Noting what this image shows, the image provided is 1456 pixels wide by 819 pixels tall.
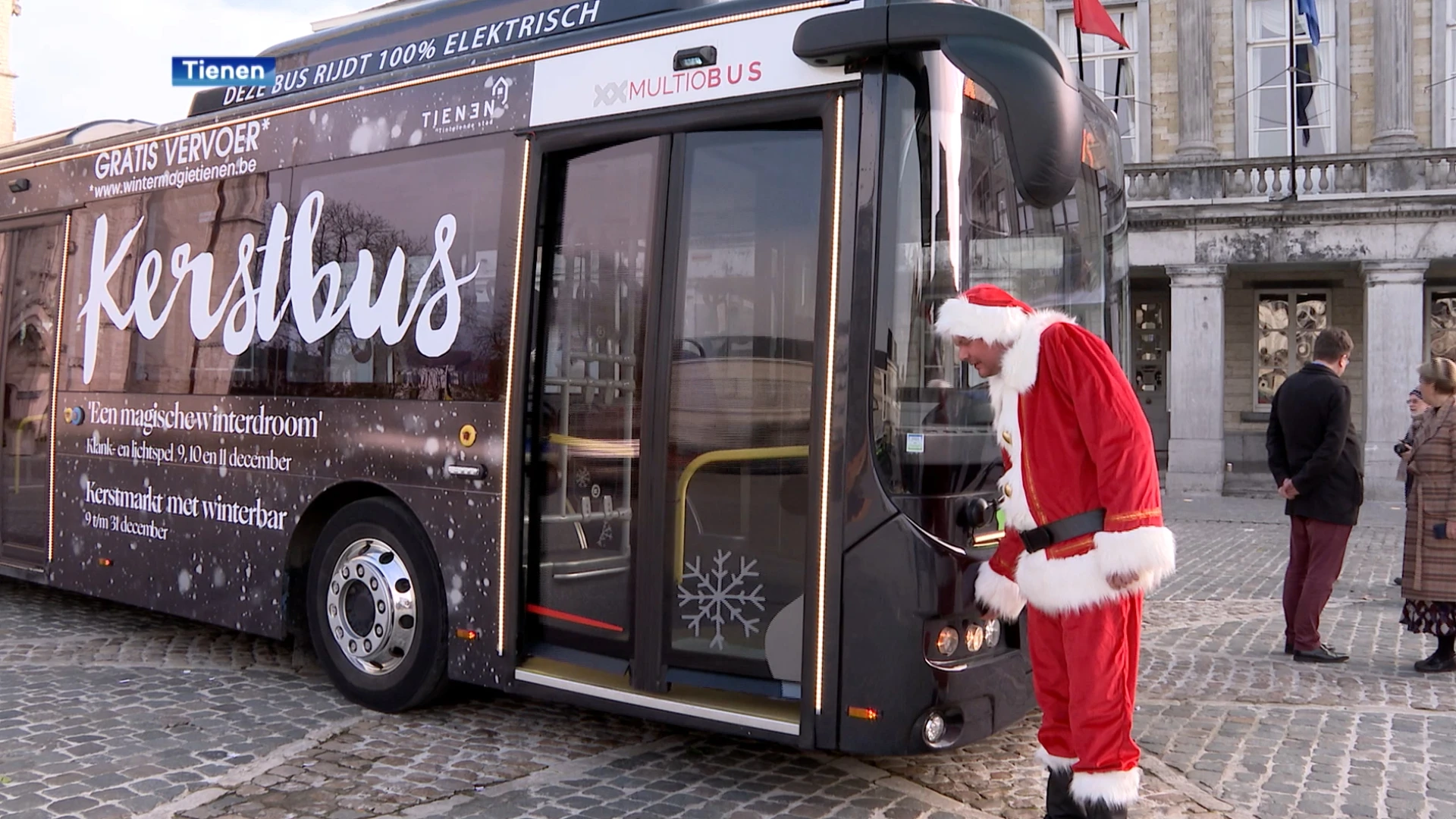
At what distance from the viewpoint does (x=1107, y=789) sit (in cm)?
379

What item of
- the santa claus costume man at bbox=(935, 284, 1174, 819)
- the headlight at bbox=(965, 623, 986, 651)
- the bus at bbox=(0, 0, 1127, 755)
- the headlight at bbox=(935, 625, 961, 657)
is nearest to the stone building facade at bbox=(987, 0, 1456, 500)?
the bus at bbox=(0, 0, 1127, 755)

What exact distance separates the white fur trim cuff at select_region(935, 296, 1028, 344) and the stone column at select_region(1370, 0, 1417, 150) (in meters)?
20.0

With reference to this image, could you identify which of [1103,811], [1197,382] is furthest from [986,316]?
[1197,382]

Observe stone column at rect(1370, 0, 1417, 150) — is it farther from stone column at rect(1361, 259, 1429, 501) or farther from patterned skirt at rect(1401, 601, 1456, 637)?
patterned skirt at rect(1401, 601, 1456, 637)

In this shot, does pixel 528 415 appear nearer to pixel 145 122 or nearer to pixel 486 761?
pixel 486 761

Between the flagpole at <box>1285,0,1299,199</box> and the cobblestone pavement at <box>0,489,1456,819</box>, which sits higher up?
the flagpole at <box>1285,0,1299,199</box>

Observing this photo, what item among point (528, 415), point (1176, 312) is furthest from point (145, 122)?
point (1176, 312)

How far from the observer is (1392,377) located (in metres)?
20.2

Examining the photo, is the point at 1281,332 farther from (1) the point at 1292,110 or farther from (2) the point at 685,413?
(2) the point at 685,413

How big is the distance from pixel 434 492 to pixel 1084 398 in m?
2.85

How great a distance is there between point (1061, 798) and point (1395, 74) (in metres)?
20.9

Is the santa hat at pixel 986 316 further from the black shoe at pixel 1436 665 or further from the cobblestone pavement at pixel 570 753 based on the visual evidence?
the black shoe at pixel 1436 665

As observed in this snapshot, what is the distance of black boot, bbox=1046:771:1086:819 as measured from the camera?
13.3ft

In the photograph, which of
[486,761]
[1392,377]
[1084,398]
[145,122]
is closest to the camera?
[1084,398]
